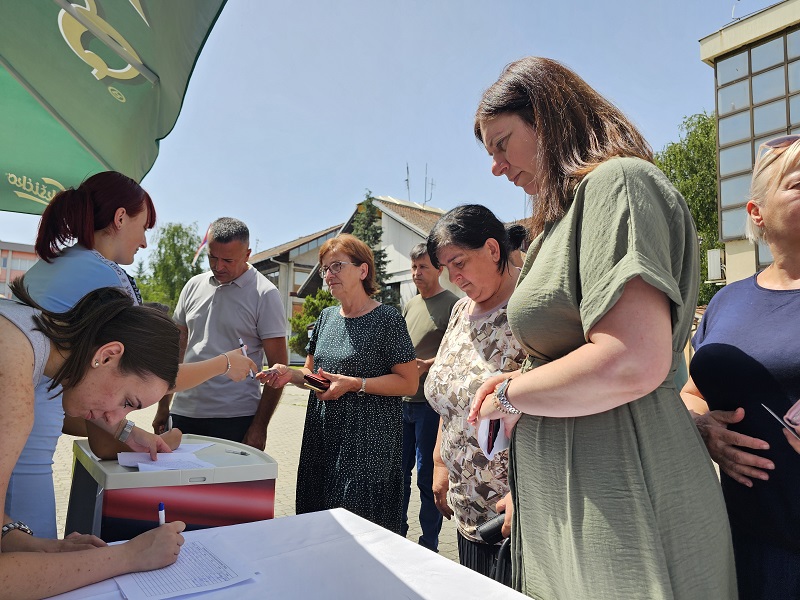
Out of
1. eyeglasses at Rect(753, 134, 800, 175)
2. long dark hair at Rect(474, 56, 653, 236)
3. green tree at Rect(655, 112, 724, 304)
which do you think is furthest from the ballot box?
green tree at Rect(655, 112, 724, 304)

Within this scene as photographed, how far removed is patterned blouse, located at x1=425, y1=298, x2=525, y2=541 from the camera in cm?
198

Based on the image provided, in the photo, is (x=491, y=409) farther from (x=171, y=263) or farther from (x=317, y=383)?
(x=171, y=263)

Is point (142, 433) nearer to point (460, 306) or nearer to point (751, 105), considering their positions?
point (460, 306)

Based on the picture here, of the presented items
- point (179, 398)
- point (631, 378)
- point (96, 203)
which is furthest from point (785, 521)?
point (179, 398)

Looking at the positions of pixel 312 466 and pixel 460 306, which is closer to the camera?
pixel 460 306

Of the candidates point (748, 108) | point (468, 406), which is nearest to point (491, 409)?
point (468, 406)

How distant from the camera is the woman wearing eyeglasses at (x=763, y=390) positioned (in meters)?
1.29

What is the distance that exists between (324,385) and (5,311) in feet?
5.26

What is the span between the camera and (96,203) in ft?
7.16

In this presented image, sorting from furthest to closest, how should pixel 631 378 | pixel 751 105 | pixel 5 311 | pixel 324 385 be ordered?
pixel 751 105 < pixel 324 385 < pixel 5 311 < pixel 631 378

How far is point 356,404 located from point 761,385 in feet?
5.96

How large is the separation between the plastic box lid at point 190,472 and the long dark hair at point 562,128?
1307mm

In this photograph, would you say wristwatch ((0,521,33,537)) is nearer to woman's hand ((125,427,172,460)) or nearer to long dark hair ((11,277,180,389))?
long dark hair ((11,277,180,389))

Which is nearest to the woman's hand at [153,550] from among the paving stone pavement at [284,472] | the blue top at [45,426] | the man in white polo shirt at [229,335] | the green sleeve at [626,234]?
the blue top at [45,426]
